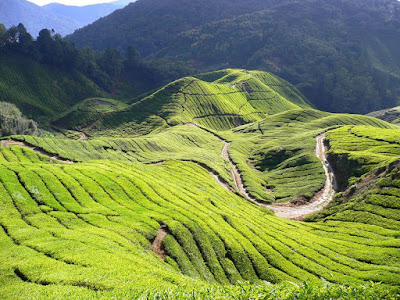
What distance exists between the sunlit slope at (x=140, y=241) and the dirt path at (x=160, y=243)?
1.48 ft

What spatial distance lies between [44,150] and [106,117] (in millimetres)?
99760

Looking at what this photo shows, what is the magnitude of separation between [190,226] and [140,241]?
6416 mm

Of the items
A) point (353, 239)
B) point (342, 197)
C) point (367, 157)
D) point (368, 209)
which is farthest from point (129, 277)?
point (367, 157)

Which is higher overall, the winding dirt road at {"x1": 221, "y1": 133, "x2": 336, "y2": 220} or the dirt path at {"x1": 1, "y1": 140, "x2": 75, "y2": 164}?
the dirt path at {"x1": 1, "y1": 140, "x2": 75, "y2": 164}

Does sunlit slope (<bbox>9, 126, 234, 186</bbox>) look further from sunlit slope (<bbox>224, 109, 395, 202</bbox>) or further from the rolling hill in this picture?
sunlit slope (<bbox>224, 109, 395, 202</bbox>)

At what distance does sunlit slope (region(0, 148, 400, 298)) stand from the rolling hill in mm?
125

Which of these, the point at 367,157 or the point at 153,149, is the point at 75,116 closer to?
the point at 153,149

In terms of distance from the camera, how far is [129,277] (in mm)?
19438

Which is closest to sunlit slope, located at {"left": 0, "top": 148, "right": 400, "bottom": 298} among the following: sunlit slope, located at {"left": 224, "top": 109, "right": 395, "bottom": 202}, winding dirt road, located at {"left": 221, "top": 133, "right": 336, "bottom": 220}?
winding dirt road, located at {"left": 221, "top": 133, "right": 336, "bottom": 220}

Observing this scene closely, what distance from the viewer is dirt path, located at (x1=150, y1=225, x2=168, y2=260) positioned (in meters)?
29.1

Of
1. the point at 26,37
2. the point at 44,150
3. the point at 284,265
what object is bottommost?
the point at 284,265

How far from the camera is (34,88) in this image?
18000cm

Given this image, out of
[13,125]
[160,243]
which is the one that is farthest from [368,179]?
[13,125]

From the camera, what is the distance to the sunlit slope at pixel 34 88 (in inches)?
6540
